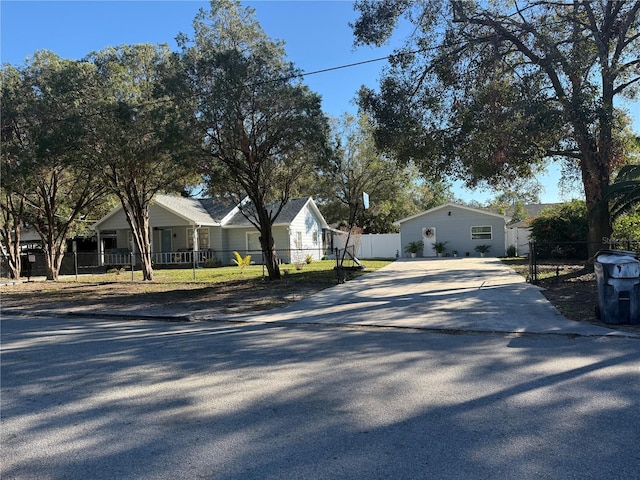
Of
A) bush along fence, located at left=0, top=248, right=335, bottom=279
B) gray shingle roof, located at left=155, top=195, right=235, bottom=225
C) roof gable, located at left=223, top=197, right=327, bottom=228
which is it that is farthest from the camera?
roof gable, located at left=223, top=197, right=327, bottom=228

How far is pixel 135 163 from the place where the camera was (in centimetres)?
1552

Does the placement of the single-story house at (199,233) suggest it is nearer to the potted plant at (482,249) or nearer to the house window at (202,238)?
the house window at (202,238)

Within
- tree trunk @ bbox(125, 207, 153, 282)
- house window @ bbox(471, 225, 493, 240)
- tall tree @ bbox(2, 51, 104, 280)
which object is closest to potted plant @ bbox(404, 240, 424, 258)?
house window @ bbox(471, 225, 493, 240)

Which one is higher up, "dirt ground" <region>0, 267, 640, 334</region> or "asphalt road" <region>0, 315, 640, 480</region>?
"dirt ground" <region>0, 267, 640, 334</region>

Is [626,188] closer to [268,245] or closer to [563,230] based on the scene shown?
[268,245]

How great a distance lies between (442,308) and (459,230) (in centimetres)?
2155

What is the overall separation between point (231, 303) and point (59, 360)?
575 centimetres

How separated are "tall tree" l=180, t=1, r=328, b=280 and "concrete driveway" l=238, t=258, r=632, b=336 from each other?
4.83 m

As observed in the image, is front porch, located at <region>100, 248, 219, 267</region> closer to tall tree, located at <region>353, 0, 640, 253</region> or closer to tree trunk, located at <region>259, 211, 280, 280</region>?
tree trunk, located at <region>259, 211, 280, 280</region>

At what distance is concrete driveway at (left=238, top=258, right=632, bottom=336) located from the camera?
8312mm

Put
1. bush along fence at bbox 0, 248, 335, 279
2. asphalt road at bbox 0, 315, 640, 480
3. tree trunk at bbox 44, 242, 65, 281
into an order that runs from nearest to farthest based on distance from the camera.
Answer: asphalt road at bbox 0, 315, 640, 480
tree trunk at bbox 44, 242, 65, 281
bush along fence at bbox 0, 248, 335, 279

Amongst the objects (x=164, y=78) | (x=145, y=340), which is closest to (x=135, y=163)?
(x=164, y=78)

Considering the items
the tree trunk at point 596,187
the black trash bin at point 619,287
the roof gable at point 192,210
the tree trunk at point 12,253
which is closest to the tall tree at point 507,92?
the tree trunk at point 596,187

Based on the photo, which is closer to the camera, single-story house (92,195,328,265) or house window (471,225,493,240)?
single-story house (92,195,328,265)
